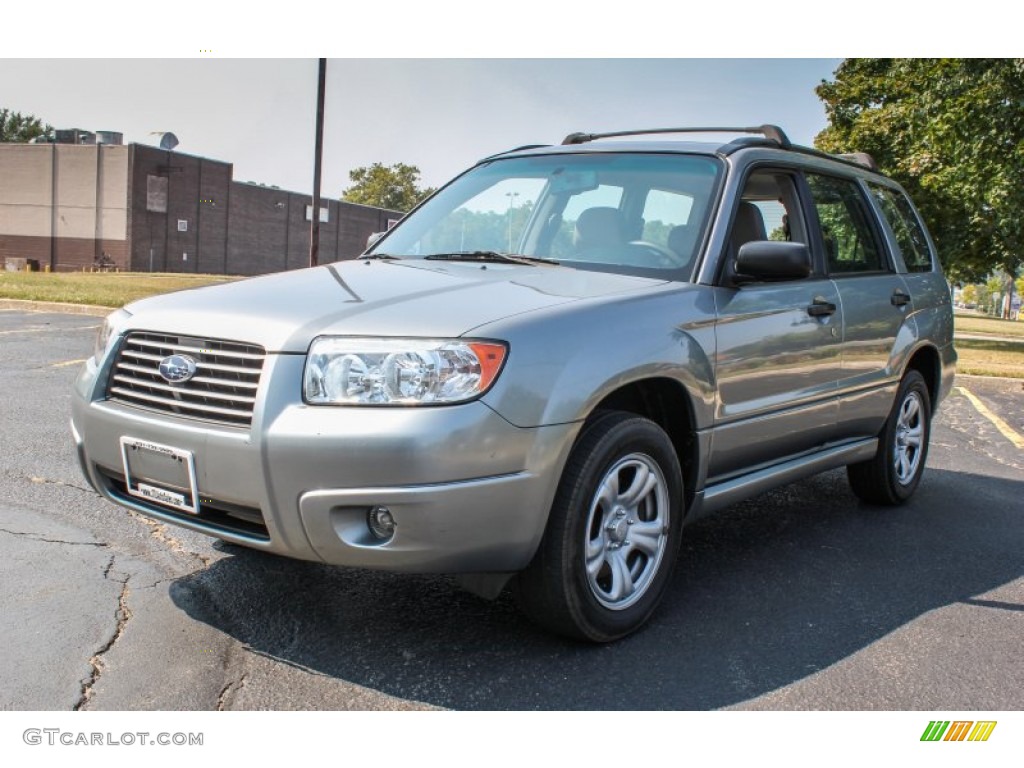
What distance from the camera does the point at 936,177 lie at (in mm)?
22141

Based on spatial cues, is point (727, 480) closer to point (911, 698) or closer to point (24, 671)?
point (911, 698)

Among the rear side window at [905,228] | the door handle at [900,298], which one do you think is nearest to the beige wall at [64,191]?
the rear side window at [905,228]

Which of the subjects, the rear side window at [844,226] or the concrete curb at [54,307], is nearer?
the rear side window at [844,226]

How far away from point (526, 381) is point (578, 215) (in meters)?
1.60

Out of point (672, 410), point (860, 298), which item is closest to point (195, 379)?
point (672, 410)

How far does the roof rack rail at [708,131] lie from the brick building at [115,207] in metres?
43.6

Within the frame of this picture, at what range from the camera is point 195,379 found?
10.5 ft

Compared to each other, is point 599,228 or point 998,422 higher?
point 599,228

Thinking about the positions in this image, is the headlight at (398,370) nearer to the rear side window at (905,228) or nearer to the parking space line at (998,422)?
the rear side window at (905,228)

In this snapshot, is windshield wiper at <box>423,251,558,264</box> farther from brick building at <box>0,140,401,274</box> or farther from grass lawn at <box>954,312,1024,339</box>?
brick building at <box>0,140,401,274</box>

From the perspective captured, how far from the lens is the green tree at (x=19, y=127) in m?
76.4
